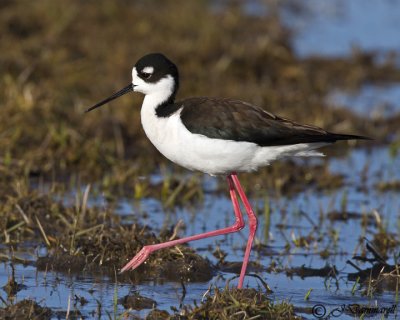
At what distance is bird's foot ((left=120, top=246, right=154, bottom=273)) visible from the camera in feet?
18.8

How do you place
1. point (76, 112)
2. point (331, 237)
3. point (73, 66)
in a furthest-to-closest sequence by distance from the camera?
point (73, 66) < point (76, 112) < point (331, 237)

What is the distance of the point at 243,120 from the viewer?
5742 millimetres

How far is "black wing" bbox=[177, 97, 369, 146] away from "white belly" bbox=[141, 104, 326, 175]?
0.14ft

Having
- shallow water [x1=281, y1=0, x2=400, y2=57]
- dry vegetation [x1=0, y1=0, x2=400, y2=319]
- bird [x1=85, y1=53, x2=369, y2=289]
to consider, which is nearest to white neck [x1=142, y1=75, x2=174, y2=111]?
bird [x1=85, y1=53, x2=369, y2=289]

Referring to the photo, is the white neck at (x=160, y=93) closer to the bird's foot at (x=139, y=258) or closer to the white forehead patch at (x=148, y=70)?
the white forehead patch at (x=148, y=70)

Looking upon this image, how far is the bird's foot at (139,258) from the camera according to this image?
573 cm

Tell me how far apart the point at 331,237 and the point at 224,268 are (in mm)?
1027

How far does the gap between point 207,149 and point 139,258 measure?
0.77 metres

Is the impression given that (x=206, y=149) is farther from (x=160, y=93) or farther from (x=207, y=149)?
(x=160, y=93)

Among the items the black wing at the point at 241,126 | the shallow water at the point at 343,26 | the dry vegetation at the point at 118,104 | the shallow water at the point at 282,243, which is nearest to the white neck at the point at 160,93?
the black wing at the point at 241,126

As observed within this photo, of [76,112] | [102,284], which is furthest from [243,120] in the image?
[76,112]

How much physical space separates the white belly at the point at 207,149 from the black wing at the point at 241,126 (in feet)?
0.14

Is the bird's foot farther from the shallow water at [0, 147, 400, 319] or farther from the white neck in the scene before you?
the white neck

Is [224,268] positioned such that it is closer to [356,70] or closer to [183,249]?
[183,249]
